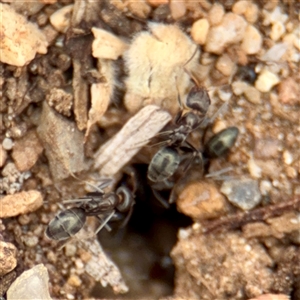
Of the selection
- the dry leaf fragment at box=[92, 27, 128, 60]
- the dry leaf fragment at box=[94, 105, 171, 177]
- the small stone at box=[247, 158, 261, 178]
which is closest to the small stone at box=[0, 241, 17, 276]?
the dry leaf fragment at box=[94, 105, 171, 177]

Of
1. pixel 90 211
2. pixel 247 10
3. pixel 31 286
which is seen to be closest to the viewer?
pixel 31 286

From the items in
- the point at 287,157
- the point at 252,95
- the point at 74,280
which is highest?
the point at 252,95

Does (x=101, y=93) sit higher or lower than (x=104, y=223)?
higher

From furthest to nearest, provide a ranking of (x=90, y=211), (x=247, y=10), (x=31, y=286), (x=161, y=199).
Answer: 1. (x=161, y=199)
2. (x=90, y=211)
3. (x=247, y=10)
4. (x=31, y=286)

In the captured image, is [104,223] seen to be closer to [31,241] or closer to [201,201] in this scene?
[31,241]

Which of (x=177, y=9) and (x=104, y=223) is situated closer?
(x=177, y=9)

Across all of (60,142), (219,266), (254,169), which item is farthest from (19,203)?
(254,169)
